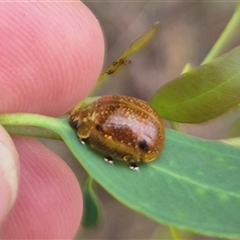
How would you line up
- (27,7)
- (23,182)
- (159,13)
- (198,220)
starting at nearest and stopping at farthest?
1. (198,220)
2. (27,7)
3. (23,182)
4. (159,13)

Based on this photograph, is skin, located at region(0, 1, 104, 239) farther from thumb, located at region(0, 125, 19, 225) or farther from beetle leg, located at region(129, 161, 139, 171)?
beetle leg, located at region(129, 161, 139, 171)

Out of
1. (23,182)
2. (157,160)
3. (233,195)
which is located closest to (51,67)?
(23,182)

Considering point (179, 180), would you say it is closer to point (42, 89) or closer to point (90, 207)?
point (42, 89)

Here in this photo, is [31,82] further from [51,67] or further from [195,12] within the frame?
[195,12]

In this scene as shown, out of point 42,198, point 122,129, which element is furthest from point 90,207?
point 122,129

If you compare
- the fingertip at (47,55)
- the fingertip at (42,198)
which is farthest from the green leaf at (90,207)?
the fingertip at (47,55)

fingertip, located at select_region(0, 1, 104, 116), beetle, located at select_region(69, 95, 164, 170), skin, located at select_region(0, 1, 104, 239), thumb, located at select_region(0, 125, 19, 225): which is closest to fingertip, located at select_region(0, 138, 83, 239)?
skin, located at select_region(0, 1, 104, 239)

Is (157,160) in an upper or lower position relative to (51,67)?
upper
